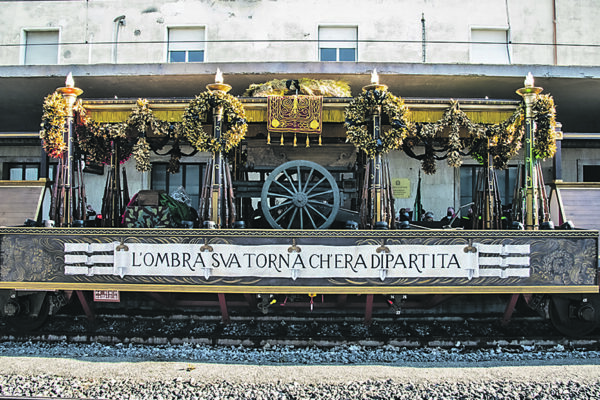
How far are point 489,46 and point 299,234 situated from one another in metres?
9.75

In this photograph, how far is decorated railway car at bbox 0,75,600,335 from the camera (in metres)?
5.96

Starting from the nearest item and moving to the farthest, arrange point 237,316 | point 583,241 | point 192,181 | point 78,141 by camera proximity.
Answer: point 583,241 → point 237,316 → point 78,141 → point 192,181

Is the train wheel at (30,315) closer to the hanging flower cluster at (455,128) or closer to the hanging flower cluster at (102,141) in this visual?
the hanging flower cluster at (102,141)

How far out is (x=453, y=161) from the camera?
6992mm

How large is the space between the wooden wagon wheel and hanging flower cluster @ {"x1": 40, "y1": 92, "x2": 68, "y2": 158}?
10.4 feet

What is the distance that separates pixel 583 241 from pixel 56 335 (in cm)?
746

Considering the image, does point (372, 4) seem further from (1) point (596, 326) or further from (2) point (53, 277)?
(2) point (53, 277)

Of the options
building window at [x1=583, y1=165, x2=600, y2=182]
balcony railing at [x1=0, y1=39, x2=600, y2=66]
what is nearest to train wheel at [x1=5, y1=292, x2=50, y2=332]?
balcony railing at [x1=0, y1=39, x2=600, y2=66]

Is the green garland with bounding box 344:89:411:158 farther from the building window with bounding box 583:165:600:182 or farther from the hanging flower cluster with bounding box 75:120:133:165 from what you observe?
the building window with bounding box 583:165:600:182

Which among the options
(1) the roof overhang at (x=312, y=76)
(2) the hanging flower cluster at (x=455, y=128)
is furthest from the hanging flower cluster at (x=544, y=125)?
(1) the roof overhang at (x=312, y=76)

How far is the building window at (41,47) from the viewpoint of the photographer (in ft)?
42.9

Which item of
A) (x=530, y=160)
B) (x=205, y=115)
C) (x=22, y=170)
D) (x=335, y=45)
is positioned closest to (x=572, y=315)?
(x=530, y=160)

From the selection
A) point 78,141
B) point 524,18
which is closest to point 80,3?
point 78,141

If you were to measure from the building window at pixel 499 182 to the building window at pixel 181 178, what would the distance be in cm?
664
